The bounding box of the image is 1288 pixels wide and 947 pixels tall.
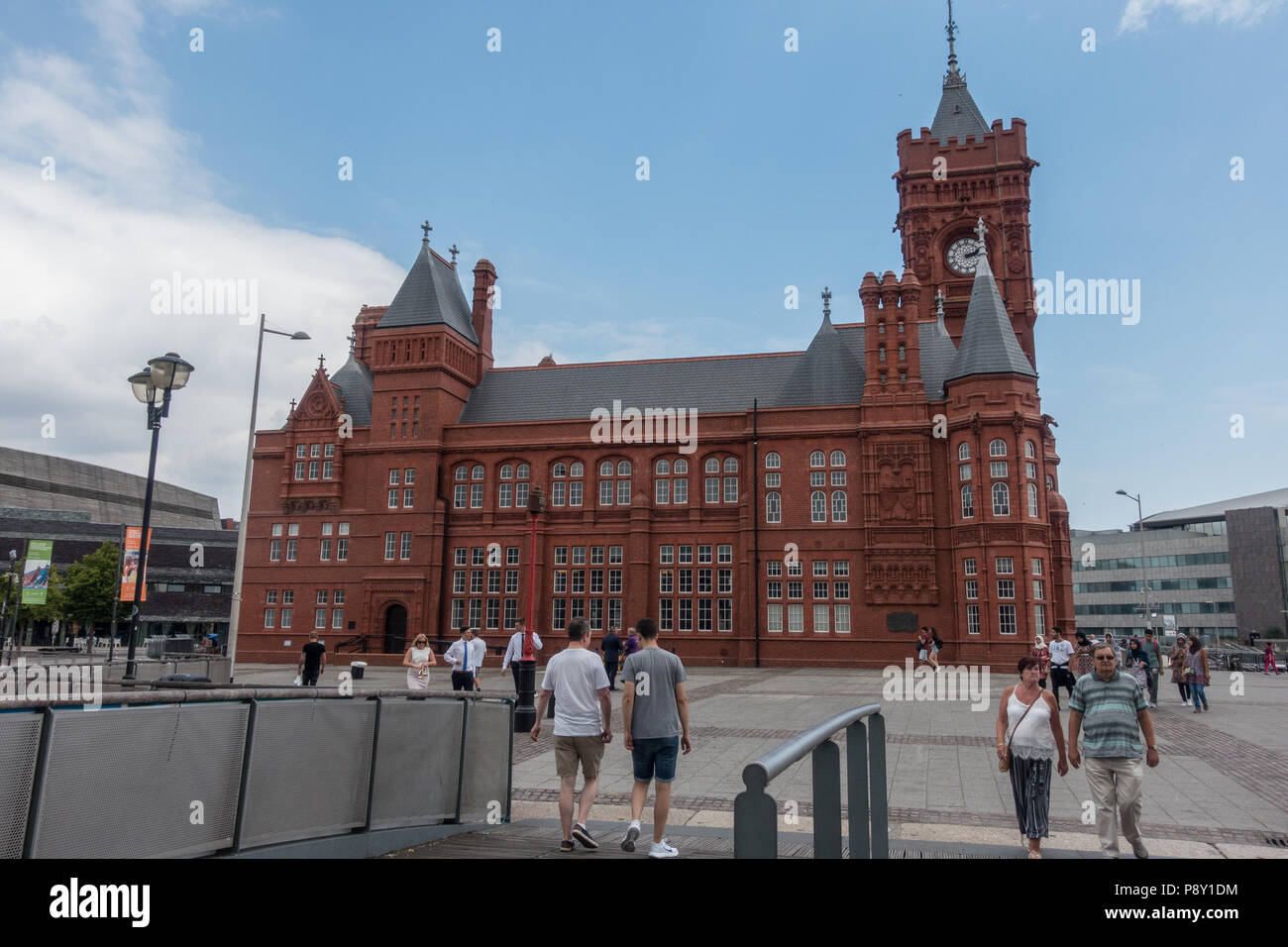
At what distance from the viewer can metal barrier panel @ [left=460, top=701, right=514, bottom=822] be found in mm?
8930

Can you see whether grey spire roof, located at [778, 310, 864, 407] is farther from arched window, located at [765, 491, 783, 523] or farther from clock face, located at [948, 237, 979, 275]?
clock face, located at [948, 237, 979, 275]

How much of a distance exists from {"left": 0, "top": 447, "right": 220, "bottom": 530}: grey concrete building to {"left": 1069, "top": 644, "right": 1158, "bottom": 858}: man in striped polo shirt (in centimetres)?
11797

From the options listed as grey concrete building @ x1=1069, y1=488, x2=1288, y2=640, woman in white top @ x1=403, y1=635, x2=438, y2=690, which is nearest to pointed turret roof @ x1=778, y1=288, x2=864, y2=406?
woman in white top @ x1=403, y1=635, x2=438, y2=690

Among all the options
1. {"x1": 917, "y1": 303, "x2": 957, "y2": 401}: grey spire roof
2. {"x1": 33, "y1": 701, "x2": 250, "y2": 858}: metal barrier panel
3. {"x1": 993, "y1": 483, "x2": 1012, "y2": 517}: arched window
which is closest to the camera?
{"x1": 33, "y1": 701, "x2": 250, "y2": 858}: metal barrier panel

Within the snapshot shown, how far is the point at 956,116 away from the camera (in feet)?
186

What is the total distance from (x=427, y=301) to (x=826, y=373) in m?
22.3

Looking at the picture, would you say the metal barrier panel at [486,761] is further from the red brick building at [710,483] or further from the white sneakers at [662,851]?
the red brick building at [710,483]

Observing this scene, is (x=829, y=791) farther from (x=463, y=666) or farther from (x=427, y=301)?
(x=427, y=301)

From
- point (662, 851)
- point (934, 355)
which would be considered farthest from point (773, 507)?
point (662, 851)

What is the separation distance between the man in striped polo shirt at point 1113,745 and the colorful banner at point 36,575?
125ft

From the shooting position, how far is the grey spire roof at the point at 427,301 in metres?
48.0

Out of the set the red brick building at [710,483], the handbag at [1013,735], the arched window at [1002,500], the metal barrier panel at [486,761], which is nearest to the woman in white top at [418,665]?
the metal barrier panel at [486,761]

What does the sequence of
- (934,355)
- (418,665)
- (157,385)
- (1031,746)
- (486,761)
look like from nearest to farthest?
(1031,746)
(486,761)
(157,385)
(418,665)
(934,355)

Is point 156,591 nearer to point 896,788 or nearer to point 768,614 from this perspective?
point 768,614
